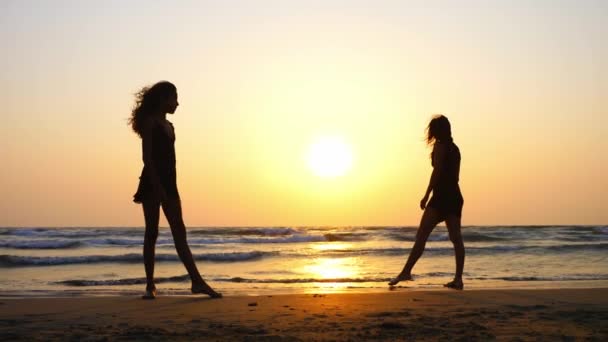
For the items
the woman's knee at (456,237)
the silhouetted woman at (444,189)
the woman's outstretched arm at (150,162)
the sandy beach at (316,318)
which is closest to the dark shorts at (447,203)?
the silhouetted woman at (444,189)

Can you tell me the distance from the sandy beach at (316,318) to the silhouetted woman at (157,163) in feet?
1.98

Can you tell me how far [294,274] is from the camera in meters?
11.7

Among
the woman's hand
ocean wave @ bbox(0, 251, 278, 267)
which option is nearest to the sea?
ocean wave @ bbox(0, 251, 278, 267)

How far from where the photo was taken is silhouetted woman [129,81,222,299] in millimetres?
5875

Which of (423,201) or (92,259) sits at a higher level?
(423,201)

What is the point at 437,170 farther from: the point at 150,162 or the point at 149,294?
the point at 149,294

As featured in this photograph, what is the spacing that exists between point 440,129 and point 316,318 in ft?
10.8

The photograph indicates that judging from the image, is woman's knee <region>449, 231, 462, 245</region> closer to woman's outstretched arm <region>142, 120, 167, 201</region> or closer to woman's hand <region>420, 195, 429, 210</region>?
woman's hand <region>420, 195, 429, 210</region>

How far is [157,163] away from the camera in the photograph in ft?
19.3

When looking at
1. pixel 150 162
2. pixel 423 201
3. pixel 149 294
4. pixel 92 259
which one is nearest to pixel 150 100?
pixel 150 162

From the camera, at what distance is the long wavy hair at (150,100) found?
5.96m

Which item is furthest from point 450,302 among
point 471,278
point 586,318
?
point 471,278

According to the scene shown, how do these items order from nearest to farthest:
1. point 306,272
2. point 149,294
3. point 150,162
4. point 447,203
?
point 150,162
point 149,294
point 447,203
point 306,272

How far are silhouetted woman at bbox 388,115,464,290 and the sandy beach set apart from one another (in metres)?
1.11
